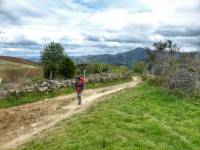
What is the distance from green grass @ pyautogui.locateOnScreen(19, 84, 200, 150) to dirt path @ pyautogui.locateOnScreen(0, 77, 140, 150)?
3.45 ft

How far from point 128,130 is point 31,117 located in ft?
23.5

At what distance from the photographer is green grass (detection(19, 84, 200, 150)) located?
14.1m

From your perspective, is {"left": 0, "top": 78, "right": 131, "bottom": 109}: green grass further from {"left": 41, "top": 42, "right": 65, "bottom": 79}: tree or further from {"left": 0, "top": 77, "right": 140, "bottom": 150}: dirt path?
{"left": 41, "top": 42, "right": 65, "bottom": 79}: tree

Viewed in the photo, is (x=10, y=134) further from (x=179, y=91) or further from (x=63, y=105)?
(x=179, y=91)

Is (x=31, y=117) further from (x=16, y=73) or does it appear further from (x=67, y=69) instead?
(x=16, y=73)

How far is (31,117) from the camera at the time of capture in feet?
71.1

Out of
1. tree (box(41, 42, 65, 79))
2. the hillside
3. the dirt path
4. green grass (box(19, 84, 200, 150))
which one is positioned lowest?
the hillside

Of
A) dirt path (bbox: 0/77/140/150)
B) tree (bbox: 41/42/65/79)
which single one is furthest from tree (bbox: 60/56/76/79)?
dirt path (bbox: 0/77/140/150)

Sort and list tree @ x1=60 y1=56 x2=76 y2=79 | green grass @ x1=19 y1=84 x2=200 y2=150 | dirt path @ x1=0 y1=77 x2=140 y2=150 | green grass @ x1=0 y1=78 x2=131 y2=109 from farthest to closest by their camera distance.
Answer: tree @ x1=60 y1=56 x2=76 y2=79
green grass @ x1=0 y1=78 x2=131 y2=109
dirt path @ x1=0 y1=77 x2=140 y2=150
green grass @ x1=19 y1=84 x2=200 y2=150

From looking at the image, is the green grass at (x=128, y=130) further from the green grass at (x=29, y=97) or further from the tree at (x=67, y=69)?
the tree at (x=67, y=69)

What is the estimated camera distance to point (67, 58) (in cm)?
6488

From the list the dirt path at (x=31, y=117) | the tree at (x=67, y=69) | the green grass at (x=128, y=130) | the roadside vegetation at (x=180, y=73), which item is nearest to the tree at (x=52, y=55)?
the tree at (x=67, y=69)

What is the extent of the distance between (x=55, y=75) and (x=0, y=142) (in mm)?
44558

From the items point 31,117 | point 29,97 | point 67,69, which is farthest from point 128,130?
point 67,69
